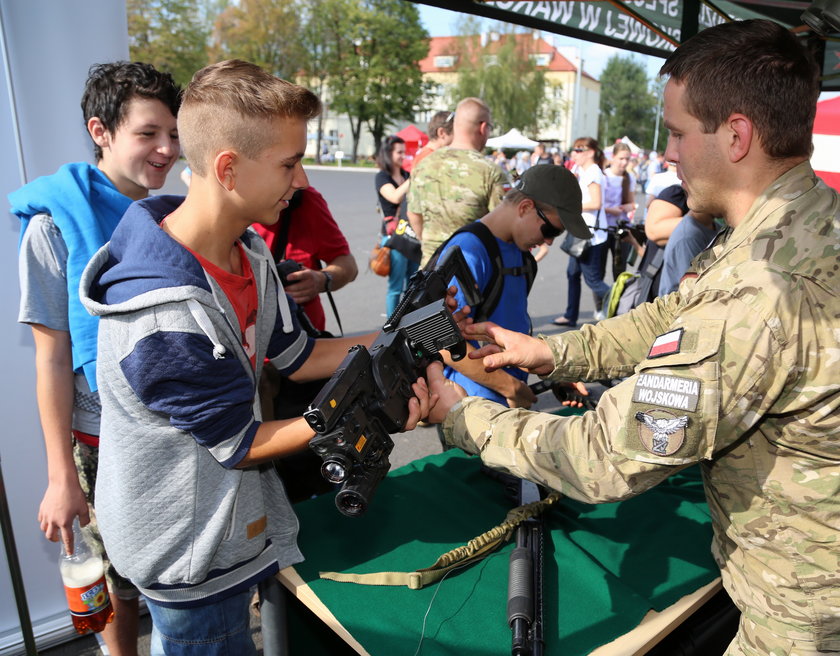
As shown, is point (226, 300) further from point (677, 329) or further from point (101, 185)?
point (677, 329)

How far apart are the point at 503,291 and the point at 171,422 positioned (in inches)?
69.7

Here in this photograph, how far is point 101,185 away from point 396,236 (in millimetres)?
3663

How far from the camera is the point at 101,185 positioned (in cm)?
196

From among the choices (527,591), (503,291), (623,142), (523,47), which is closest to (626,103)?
(523,47)

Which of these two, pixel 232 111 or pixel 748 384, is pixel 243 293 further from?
pixel 748 384

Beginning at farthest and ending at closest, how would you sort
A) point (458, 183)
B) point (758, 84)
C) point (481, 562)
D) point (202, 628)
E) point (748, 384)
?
point (458, 183) < point (481, 562) < point (202, 628) < point (758, 84) < point (748, 384)

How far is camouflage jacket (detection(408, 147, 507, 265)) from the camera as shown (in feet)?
14.4

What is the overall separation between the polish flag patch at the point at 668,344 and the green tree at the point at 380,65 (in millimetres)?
52783

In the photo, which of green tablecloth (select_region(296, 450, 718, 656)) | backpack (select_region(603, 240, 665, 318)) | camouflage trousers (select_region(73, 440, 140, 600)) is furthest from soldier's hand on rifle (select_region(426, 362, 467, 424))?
backpack (select_region(603, 240, 665, 318))

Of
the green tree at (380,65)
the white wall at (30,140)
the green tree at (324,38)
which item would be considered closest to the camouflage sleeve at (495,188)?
the white wall at (30,140)

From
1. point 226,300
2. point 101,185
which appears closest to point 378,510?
point 226,300

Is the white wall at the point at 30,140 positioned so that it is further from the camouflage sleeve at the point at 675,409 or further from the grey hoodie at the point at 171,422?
the camouflage sleeve at the point at 675,409

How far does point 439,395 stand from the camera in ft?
5.74

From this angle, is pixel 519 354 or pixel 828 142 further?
pixel 828 142
